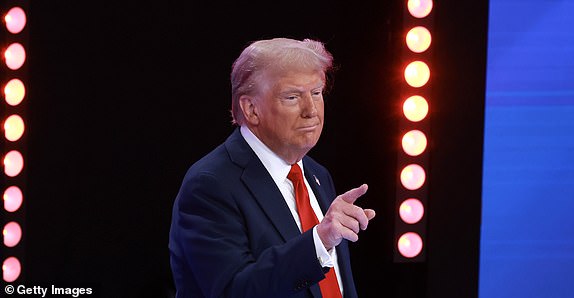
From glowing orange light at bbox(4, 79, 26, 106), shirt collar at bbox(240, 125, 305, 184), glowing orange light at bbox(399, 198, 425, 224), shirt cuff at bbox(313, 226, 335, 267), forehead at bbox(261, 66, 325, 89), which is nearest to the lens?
shirt cuff at bbox(313, 226, 335, 267)

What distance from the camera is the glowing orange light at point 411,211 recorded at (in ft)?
8.67

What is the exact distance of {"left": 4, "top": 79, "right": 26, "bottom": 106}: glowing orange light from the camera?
2.54 metres

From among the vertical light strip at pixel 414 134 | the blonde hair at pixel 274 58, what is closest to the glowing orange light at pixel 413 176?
the vertical light strip at pixel 414 134

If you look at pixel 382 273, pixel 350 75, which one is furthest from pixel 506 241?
pixel 350 75

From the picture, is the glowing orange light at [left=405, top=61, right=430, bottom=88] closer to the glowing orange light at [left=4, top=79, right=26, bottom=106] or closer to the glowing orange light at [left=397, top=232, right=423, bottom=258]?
the glowing orange light at [left=397, top=232, right=423, bottom=258]

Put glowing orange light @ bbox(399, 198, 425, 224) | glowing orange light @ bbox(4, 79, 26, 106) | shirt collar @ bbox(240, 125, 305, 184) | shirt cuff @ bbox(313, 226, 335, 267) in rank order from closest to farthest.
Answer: shirt cuff @ bbox(313, 226, 335, 267)
shirt collar @ bbox(240, 125, 305, 184)
glowing orange light @ bbox(4, 79, 26, 106)
glowing orange light @ bbox(399, 198, 425, 224)

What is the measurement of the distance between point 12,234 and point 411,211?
119cm

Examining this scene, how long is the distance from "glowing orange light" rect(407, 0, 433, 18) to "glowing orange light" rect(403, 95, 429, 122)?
9.6 inches

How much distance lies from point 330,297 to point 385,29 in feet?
3.74

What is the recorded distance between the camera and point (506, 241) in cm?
285

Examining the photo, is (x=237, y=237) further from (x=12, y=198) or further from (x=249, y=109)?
(x=12, y=198)

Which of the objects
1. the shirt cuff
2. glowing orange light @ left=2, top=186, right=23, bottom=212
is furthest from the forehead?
glowing orange light @ left=2, top=186, right=23, bottom=212

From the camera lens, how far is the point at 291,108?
5.69ft

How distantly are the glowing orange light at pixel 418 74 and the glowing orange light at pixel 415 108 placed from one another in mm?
42
